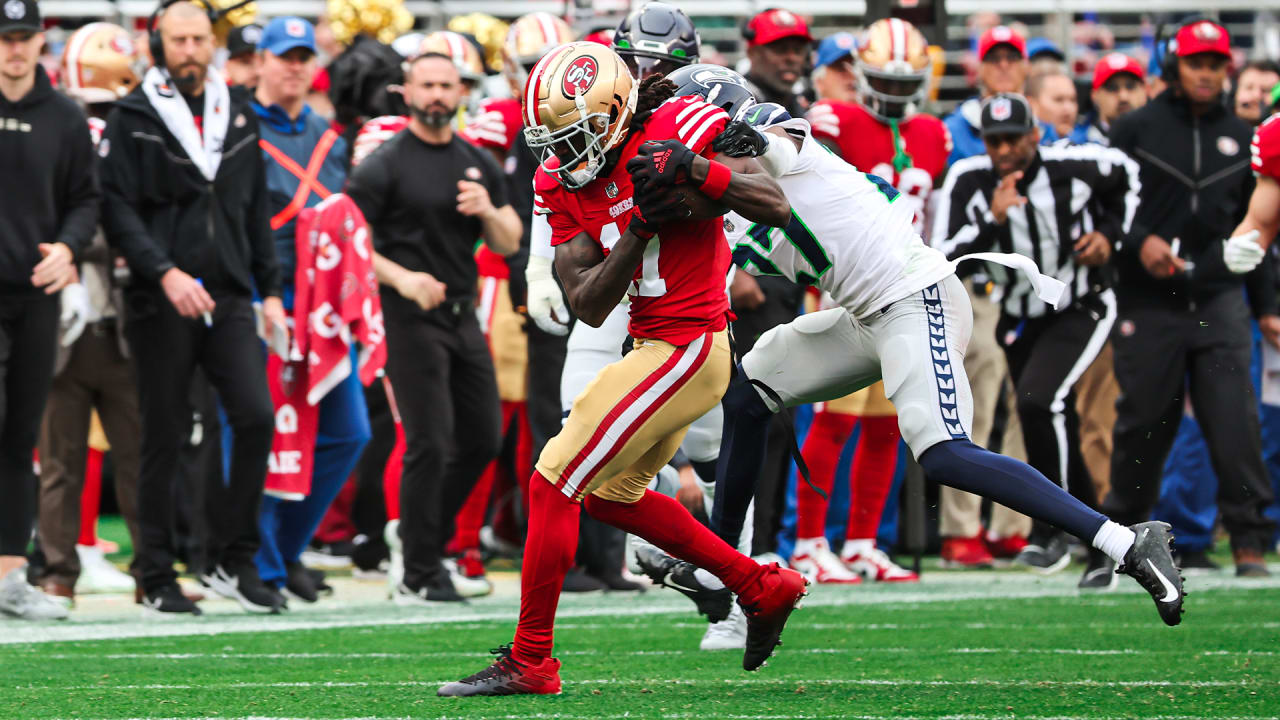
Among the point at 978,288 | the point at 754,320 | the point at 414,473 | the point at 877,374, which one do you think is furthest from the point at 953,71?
the point at 877,374

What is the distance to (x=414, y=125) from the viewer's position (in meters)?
8.98

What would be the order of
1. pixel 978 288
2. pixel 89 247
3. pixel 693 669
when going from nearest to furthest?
pixel 693 669, pixel 89 247, pixel 978 288

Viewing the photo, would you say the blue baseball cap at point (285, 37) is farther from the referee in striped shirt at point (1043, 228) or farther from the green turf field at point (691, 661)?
the referee in striped shirt at point (1043, 228)

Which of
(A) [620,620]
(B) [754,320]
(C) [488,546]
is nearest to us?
(A) [620,620]

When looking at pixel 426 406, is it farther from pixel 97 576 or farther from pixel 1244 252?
pixel 1244 252

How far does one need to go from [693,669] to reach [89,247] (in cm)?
398

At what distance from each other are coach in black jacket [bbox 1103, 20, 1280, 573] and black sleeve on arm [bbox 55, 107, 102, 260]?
198 inches

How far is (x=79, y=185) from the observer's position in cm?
803

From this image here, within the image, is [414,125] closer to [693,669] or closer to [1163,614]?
[693,669]

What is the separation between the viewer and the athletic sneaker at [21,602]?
305 inches

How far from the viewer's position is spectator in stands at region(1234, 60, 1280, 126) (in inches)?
468

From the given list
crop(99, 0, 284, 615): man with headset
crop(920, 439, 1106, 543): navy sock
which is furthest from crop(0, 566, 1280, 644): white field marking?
crop(920, 439, 1106, 543): navy sock

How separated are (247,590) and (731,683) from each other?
3234mm

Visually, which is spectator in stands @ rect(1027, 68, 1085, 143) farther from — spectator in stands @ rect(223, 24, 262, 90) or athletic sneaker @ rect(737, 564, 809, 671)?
athletic sneaker @ rect(737, 564, 809, 671)
